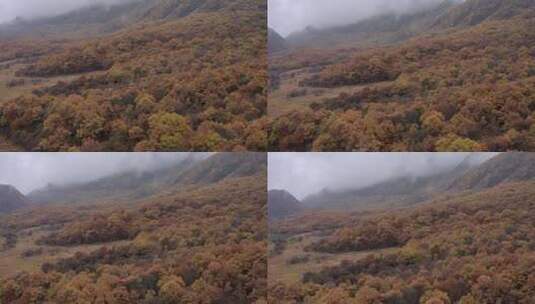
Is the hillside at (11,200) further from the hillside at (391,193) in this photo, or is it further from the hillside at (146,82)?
the hillside at (391,193)

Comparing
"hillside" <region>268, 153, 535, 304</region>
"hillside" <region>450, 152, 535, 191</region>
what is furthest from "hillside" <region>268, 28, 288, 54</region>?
"hillside" <region>450, 152, 535, 191</region>

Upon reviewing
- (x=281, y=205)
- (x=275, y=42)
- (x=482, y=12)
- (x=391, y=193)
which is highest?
(x=482, y=12)

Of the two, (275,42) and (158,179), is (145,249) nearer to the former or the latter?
(158,179)

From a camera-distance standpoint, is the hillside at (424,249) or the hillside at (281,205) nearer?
the hillside at (424,249)

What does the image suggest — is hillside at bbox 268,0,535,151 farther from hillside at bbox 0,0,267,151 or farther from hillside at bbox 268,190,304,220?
hillside at bbox 268,190,304,220

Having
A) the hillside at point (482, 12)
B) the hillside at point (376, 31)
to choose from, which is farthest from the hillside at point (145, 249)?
the hillside at point (482, 12)

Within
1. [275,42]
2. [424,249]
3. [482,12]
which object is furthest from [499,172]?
[275,42]
